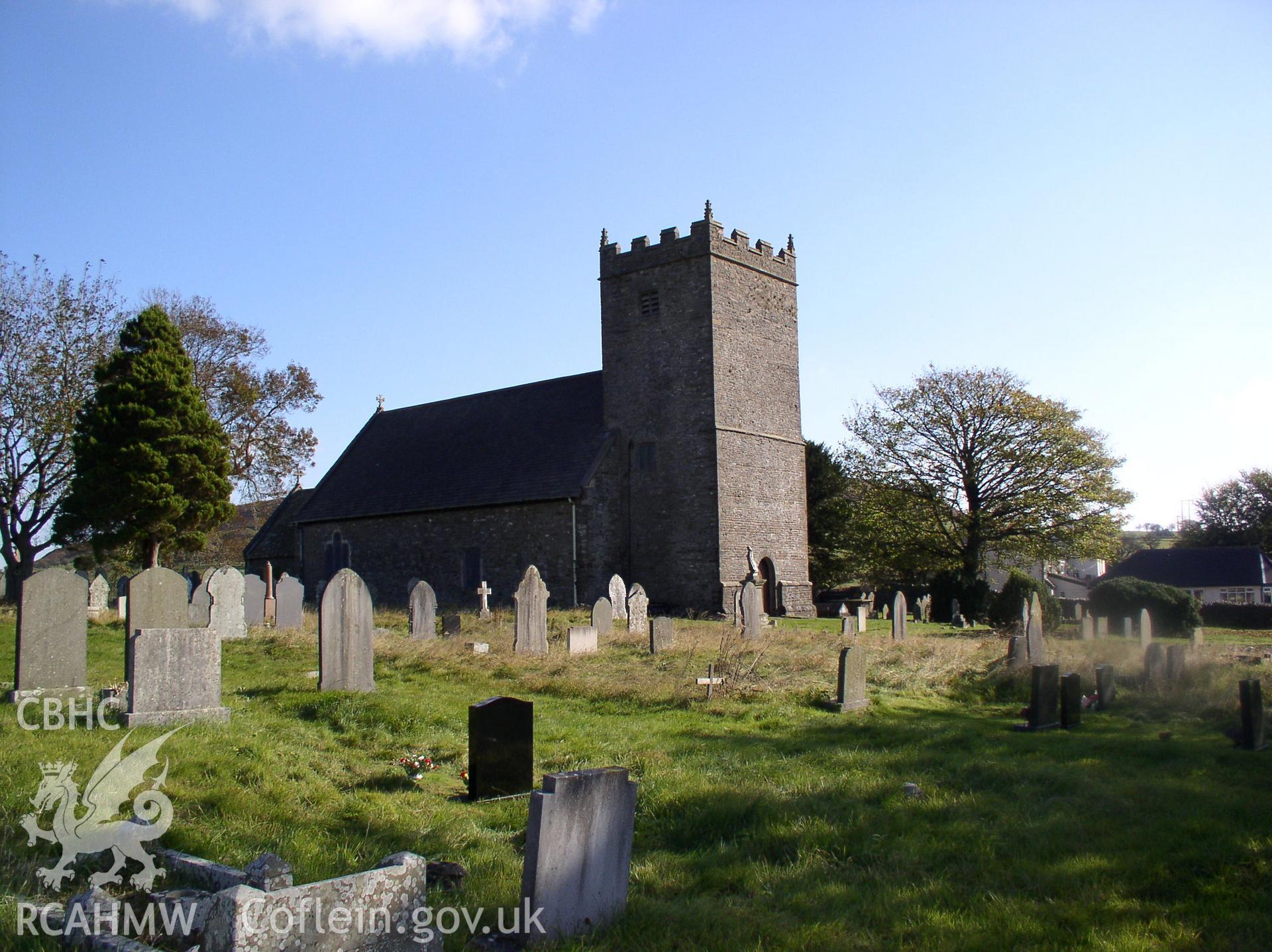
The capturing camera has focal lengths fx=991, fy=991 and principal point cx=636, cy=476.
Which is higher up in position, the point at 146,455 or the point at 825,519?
the point at 146,455

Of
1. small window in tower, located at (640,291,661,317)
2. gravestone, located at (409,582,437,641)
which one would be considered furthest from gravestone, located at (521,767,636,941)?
small window in tower, located at (640,291,661,317)

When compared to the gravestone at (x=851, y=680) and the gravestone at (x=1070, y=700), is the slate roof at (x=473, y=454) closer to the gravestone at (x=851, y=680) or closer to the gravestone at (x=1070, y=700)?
the gravestone at (x=851, y=680)

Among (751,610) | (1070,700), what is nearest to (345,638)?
(1070,700)

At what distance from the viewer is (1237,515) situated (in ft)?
196

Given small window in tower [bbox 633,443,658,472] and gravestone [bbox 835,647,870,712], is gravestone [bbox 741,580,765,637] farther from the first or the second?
small window in tower [bbox 633,443,658,472]

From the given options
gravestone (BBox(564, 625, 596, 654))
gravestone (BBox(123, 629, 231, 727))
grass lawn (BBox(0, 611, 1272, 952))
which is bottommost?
grass lawn (BBox(0, 611, 1272, 952))

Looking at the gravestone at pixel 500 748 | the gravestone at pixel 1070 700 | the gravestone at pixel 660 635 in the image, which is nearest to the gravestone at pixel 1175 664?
the gravestone at pixel 1070 700

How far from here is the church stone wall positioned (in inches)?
1112

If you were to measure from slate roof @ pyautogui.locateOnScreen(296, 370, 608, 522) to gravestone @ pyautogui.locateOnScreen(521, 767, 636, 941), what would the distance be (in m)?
23.0

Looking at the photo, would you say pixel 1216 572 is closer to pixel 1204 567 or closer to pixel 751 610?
pixel 1204 567

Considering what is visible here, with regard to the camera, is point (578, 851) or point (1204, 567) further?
point (1204, 567)

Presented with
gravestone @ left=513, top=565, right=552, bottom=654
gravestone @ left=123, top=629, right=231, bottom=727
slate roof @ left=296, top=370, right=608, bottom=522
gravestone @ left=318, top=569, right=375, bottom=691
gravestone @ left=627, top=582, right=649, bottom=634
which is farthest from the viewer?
slate roof @ left=296, top=370, right=608, bottom=522

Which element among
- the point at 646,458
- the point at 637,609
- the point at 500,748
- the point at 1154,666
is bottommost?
the point at 1154,666

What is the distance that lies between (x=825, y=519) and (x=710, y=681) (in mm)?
30740
